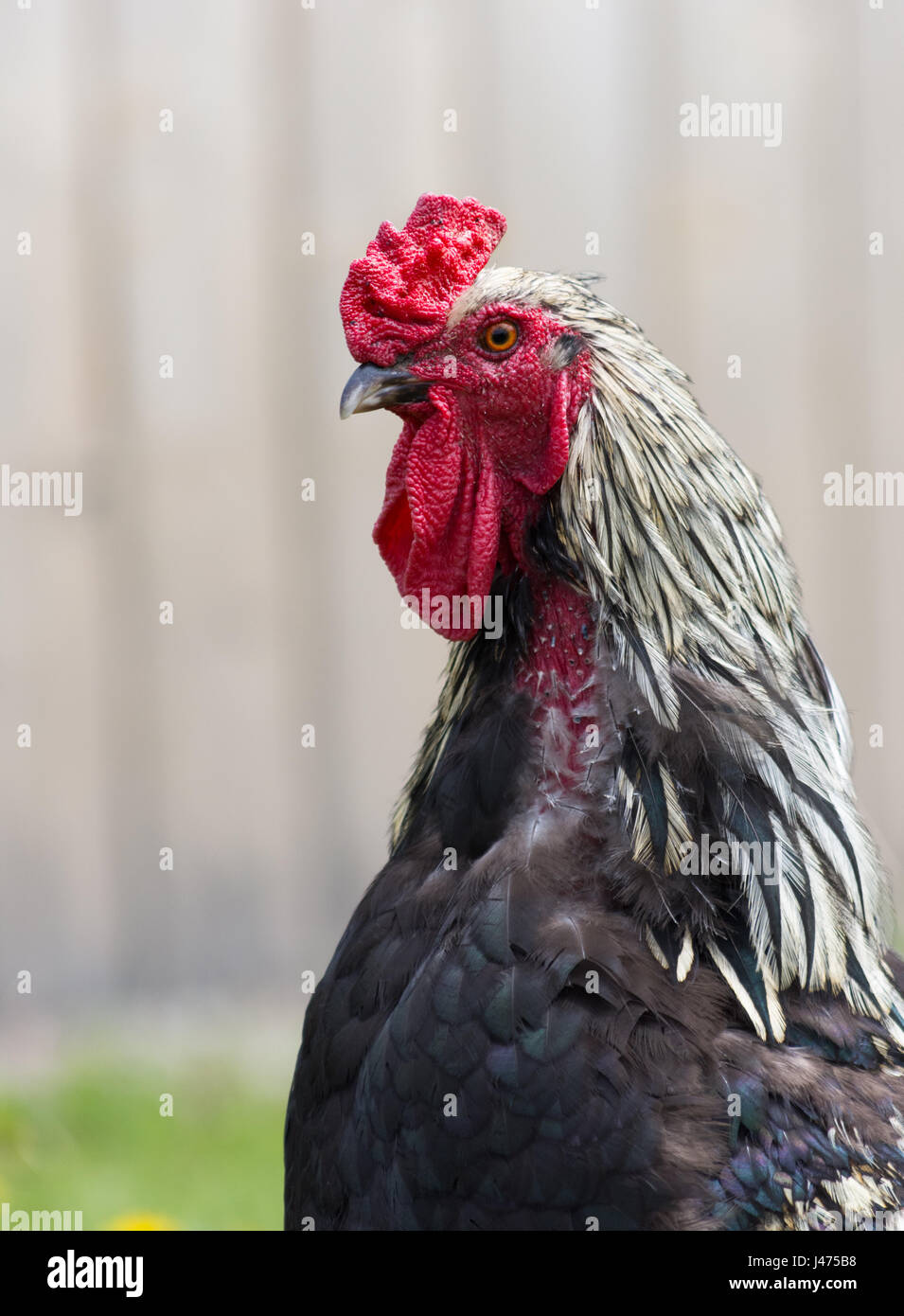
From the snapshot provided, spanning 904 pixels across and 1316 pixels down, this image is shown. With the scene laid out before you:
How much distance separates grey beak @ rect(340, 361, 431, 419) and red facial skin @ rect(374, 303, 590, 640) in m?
0.02

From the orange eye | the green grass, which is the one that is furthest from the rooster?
the green grass

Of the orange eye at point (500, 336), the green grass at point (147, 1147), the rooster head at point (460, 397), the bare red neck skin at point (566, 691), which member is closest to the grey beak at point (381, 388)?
the rooster head at point (460, 397)

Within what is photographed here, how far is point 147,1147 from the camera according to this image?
13.3 feet

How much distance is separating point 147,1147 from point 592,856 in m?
2.77

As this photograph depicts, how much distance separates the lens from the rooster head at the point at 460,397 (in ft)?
6.74

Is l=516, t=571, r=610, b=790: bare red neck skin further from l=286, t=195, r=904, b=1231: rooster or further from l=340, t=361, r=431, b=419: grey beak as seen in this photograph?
l=340, t=361, r=431, b=419: grey beak

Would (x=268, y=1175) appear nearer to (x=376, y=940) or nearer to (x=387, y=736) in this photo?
(x=387, y=736)

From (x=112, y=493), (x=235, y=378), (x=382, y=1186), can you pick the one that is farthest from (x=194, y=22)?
(x=382, y=1186)

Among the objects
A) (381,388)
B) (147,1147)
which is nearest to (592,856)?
(381,388)

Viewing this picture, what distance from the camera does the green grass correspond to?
12.5ft

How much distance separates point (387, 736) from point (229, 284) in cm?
172

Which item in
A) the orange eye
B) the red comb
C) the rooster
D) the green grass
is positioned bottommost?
the green grass

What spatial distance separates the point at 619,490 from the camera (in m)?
1.97

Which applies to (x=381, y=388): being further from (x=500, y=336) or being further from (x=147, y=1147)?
(x=147, y=1147)
